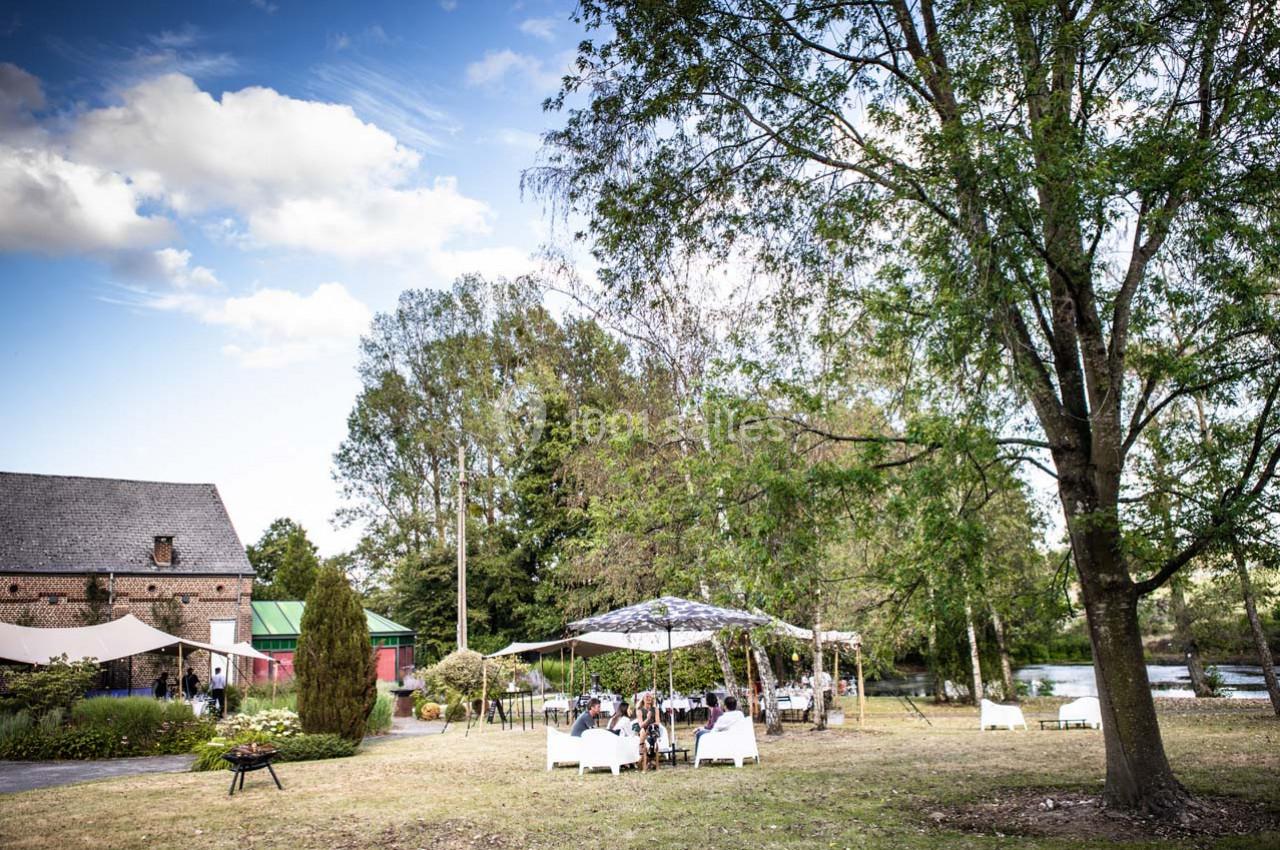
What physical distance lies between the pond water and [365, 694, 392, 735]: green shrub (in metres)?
20.0

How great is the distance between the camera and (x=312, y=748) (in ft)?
52.0

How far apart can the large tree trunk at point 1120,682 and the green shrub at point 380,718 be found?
54.4 ft

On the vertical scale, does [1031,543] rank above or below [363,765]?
above

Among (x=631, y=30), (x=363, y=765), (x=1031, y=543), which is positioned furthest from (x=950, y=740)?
(x=631, y=30)

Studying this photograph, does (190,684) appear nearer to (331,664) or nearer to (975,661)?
(331,664)

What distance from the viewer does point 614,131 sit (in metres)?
10.6

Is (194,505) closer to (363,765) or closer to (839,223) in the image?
(363,765)

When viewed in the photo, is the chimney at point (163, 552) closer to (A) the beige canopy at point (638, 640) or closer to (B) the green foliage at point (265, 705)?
(B) the green foliage at point (265, 705)

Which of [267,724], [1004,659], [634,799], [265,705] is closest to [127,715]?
[265,705]

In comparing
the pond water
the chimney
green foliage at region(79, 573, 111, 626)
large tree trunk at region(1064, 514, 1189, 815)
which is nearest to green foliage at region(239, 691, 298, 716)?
green foliage at region(79, 573, 111, 626)

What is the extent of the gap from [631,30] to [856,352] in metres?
4.64

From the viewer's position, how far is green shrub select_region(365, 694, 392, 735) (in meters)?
20.9

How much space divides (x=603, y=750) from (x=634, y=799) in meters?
3.05

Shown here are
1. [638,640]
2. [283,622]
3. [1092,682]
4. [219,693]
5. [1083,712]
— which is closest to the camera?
[1083,712]
